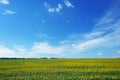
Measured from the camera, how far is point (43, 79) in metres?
19.9

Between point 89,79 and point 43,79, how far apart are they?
3.86m

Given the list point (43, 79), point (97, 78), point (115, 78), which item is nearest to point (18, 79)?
point (43, 79)

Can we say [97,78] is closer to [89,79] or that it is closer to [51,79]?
[89,79]

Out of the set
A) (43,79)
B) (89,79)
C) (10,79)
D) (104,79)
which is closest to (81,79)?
(89,79)

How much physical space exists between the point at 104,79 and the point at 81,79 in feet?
6.43

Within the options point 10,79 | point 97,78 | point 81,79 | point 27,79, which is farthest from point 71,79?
point 10,79

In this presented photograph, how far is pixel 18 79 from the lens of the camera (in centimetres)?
2031

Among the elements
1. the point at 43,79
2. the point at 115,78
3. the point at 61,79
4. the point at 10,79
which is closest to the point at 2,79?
the point at 10,79

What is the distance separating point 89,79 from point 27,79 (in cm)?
525

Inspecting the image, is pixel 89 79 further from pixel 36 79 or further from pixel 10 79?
pixel 10 79

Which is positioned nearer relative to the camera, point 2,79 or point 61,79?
point 61,79

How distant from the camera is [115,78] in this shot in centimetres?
2020

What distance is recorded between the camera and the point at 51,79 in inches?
776

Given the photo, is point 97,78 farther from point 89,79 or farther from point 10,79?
point 10,79
